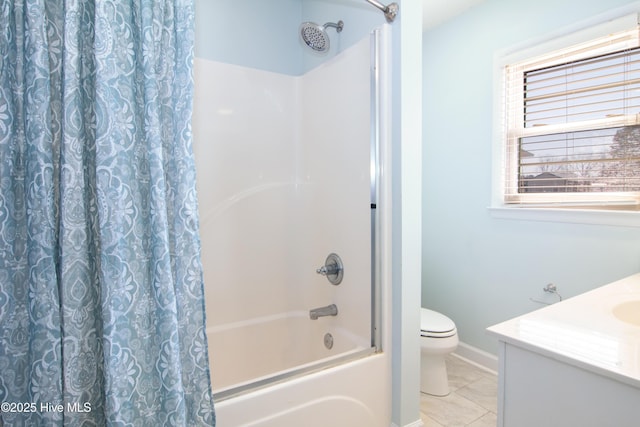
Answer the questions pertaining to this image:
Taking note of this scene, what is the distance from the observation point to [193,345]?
1.12 meters

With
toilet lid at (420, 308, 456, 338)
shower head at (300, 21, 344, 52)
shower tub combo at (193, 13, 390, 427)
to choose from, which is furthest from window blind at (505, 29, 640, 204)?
shower head at (300, 21, 344, 52)

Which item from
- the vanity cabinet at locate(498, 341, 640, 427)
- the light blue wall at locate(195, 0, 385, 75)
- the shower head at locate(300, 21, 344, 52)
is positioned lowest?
the vanity cabinet at locate(498, 341, 640, 427)

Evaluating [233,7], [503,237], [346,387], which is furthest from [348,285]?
[233,7]

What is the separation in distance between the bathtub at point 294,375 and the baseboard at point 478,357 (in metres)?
1.04

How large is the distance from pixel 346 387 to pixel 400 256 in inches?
24.4

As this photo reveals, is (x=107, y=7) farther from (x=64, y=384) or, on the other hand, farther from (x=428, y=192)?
(x=428, y=192)

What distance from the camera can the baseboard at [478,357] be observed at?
2.27 meters

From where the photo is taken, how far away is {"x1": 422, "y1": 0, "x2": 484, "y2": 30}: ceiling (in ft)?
7.45

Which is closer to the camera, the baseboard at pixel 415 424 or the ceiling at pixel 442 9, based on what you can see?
the baseboard at pixel 415 424

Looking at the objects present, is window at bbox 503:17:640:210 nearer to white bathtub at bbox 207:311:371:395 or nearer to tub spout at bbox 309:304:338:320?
tub spout at bbox 309:304:338:320

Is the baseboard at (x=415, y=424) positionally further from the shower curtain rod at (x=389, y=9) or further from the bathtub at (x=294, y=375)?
the shower curtain rod at (x=389, y=9)

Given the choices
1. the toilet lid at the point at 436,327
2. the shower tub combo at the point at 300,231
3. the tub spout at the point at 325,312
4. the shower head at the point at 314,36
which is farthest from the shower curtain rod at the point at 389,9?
the toilet lid at the point at 436,327

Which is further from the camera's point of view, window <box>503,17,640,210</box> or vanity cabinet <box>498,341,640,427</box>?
window <box>503,17,640,210</box>

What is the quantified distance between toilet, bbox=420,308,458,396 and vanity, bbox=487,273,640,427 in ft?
3.29
